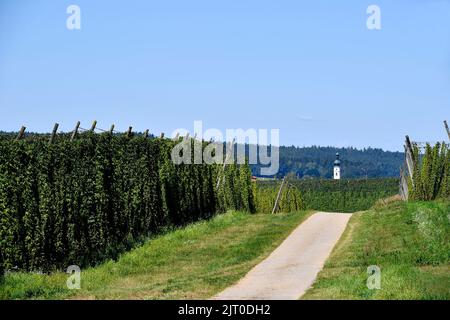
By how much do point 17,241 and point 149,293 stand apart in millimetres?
5078

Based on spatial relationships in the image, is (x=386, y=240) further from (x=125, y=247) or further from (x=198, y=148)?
(x=198, y=148)

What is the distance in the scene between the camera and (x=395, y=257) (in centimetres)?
1969

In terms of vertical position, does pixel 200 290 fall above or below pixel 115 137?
below

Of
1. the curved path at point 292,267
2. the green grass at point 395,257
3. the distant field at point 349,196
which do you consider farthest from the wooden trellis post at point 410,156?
the distant field at point 349,196

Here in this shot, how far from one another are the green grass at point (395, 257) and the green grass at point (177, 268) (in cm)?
246

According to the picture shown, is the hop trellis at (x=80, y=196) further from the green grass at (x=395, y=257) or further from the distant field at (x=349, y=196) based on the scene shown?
the distant field at (x=349, y=196)

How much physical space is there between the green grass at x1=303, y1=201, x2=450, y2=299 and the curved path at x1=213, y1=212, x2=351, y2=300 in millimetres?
397

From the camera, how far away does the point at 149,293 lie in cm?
1564

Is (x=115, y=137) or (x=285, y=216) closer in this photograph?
(x=115, y=137)

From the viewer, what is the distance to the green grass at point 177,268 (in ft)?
53.2

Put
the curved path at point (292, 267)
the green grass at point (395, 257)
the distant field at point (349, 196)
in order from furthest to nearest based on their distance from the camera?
1. the distant field at point (349, 196)
2. the curved path at point (292, 267)
3. the green grass at point (395, 257)

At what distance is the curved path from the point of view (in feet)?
50.1

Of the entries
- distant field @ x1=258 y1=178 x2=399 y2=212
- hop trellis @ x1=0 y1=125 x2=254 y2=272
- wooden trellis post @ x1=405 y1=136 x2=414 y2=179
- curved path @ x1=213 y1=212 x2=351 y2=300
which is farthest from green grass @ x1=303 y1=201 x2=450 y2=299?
distant field @ x1=258 y1=178 x2=399 y2=212
